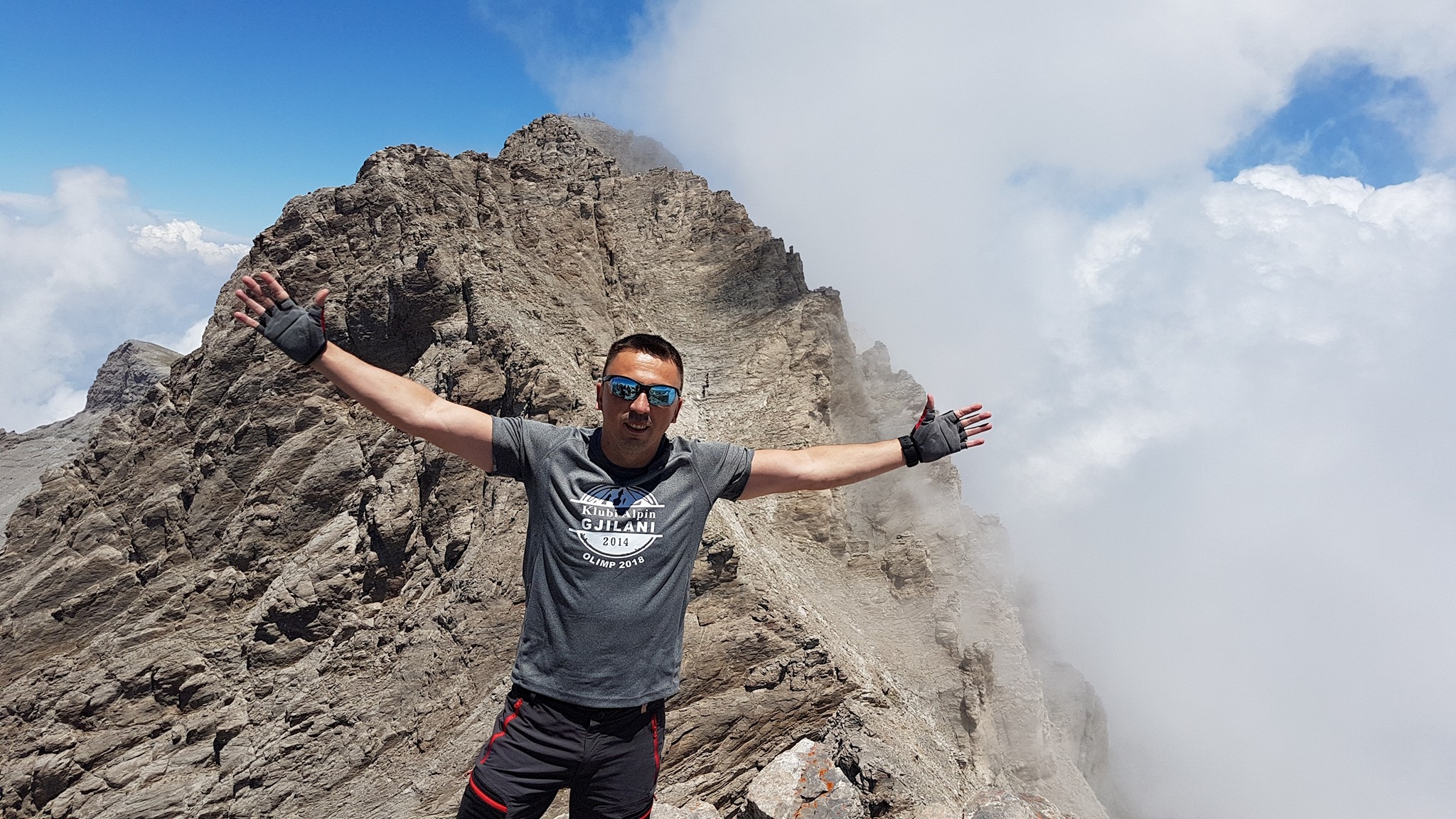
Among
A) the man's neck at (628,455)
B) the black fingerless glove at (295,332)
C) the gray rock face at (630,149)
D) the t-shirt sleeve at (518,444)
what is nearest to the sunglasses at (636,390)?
the man's neck at (628,455)

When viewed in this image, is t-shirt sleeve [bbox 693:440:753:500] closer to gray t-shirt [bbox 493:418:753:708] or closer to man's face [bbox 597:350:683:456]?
gray t-shirt [bbox 493:418:753:708]

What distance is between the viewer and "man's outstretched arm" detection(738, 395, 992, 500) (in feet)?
14.6

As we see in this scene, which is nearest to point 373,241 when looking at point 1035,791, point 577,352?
point 577,352

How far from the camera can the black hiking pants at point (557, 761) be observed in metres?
3.95

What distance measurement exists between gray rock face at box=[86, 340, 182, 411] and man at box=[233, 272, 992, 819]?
3026 inches

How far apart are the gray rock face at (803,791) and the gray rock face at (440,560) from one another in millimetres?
559

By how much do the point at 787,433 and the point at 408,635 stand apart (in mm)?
9261

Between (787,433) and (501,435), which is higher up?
(787,433)

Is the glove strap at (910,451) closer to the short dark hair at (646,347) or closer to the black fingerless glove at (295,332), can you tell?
the short dark hair at (646,347)

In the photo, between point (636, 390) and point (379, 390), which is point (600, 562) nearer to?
point (636, 390)

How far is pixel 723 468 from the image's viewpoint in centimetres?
435

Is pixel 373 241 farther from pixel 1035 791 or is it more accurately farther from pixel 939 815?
pixel 1035 791

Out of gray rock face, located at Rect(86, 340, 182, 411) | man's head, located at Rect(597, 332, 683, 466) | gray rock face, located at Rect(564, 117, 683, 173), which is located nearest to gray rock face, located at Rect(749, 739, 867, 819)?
man's head, located at Rect(597, 332, 683, 466)

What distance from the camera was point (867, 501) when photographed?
62.4 ft
